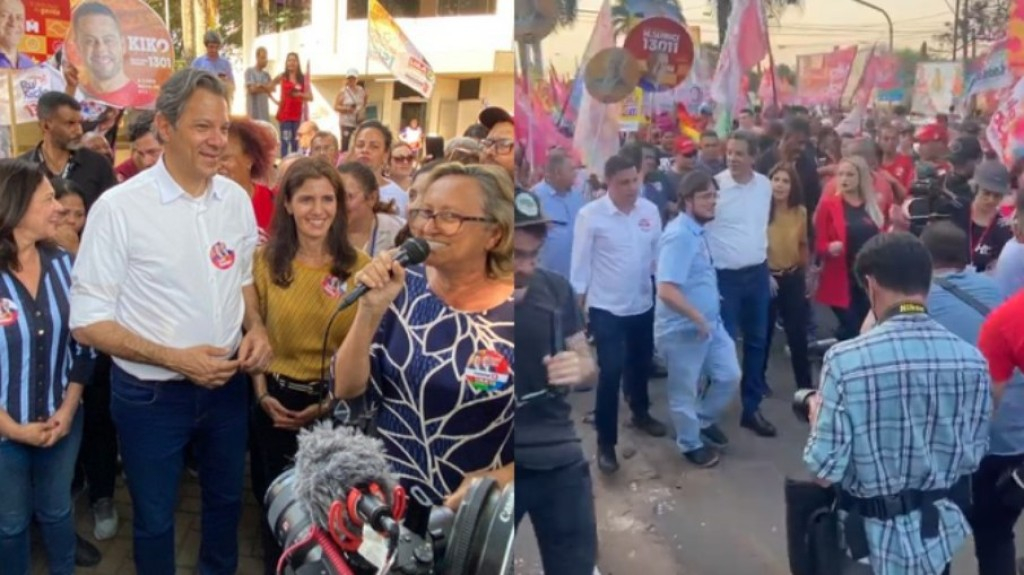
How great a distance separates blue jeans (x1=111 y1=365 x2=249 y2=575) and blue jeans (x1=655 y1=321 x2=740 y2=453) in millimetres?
1747

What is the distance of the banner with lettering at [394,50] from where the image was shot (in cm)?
518

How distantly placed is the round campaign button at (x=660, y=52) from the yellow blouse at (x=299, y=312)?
63.3 inches

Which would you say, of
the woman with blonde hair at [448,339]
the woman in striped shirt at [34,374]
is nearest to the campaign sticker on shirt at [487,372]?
the woman with blonde hair at [448,339]

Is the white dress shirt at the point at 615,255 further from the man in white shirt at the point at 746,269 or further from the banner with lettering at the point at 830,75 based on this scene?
the banner with lettering at the point at 830,75

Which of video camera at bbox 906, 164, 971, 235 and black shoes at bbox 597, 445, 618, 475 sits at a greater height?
video camera at bbox 906, 164, 971, 235

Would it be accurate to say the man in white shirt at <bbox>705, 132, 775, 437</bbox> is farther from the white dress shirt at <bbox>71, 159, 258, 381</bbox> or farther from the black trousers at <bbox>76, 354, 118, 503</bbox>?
the black trousers at <bbox>76, 354, 118, 503</bbox>

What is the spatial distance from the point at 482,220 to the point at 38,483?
6.36ft

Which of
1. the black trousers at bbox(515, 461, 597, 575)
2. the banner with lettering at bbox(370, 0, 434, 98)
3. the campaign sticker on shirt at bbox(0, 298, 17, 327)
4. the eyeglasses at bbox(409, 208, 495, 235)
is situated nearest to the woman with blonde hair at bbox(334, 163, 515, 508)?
the eyeglasses at bbox(409, 208, 495, 235)

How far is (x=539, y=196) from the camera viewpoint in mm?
1277

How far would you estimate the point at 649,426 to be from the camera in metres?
1.31

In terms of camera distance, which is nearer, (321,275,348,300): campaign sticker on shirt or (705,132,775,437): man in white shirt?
(705,132,775,437): man in white shirt

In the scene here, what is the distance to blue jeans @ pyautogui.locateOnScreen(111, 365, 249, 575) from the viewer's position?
2.60 m

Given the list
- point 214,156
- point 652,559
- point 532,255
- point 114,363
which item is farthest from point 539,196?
point 114,363

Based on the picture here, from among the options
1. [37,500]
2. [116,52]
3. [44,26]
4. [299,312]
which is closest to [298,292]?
[299,312]
